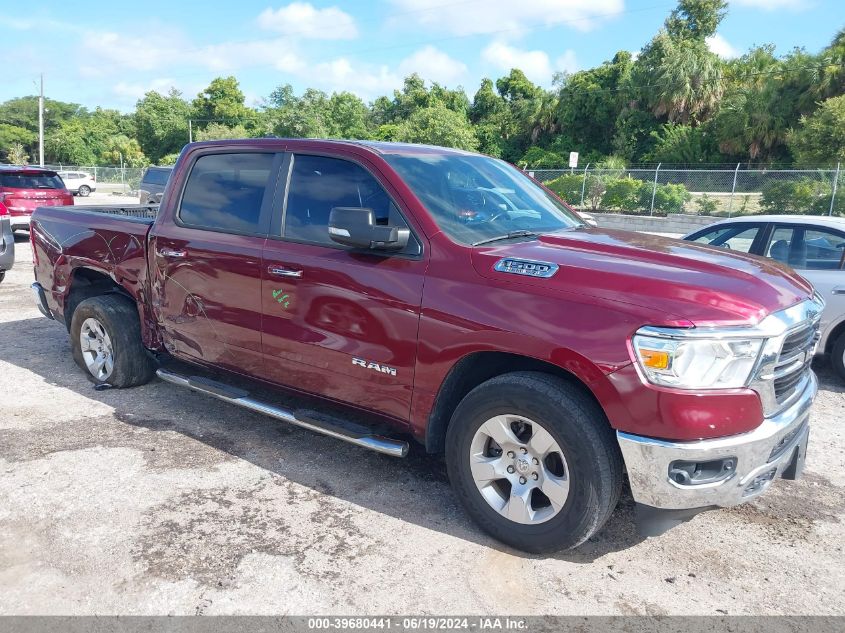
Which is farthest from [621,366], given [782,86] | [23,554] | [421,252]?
[782,86]

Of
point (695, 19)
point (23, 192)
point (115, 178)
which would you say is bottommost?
point (23, 192)

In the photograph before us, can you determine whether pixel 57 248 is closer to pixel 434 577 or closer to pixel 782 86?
pixel 434 577

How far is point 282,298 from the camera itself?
13.0 ft

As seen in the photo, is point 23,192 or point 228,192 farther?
point 23,192

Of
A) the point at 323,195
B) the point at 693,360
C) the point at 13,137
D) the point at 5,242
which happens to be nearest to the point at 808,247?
A: the point at 693,360

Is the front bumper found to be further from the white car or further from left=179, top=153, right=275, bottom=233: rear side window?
the white car

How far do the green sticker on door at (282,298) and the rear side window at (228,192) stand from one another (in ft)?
1.45

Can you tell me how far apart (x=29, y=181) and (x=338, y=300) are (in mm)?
13759

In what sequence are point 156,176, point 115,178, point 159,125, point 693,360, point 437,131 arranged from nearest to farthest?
point 693,360
point 156,176
point 437,131
point 115,178
point 159,125

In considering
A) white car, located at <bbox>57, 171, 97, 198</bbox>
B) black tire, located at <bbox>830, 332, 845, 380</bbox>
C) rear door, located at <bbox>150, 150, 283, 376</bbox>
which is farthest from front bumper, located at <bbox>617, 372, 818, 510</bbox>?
white car, located at <bbox>57, 171, 97, 198</bbox>

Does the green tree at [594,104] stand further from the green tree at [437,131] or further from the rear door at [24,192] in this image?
the rear door at [24,192]

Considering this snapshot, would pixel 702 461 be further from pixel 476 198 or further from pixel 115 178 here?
A: pixel 115 178

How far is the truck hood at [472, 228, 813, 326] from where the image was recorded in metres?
2.77

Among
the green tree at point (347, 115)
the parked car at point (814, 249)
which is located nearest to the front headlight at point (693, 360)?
the parked car at point (814, 249)
